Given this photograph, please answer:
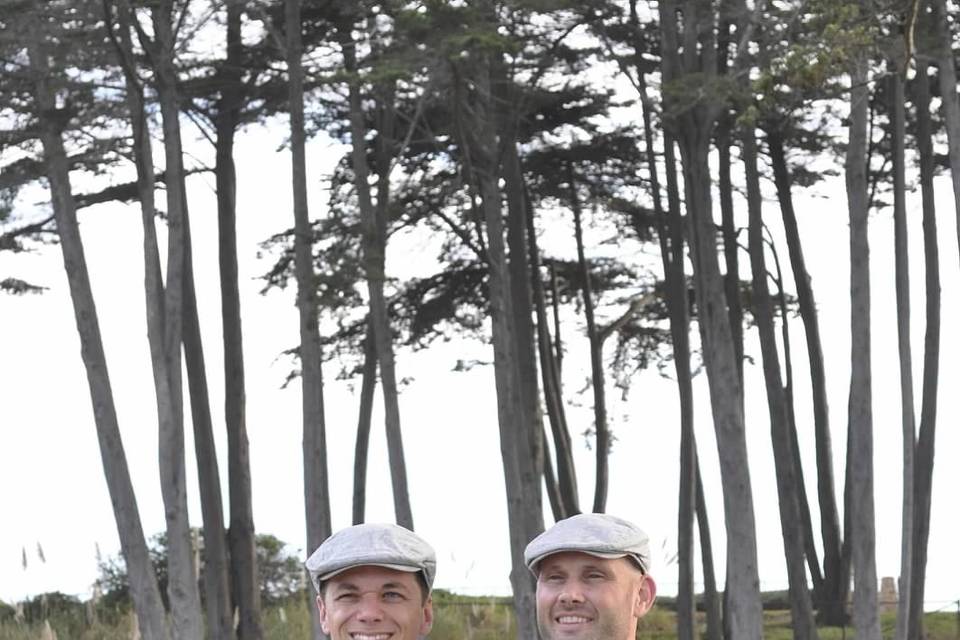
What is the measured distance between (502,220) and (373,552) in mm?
20837

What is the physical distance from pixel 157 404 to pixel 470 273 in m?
7.58

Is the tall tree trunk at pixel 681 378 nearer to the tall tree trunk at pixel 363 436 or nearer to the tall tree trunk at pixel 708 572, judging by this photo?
the tall tree trunk at pixel 708 572

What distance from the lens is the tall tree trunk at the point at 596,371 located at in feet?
91.3

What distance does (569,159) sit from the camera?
28344mm

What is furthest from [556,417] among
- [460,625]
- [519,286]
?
[460,625]

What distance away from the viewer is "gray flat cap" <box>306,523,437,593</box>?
3617mm

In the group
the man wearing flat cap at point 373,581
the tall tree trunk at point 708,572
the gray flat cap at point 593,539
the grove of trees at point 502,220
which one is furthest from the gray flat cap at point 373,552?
the tall tree trunk at point 708,572

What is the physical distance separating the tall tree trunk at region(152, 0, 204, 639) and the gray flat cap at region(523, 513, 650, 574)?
18.4m

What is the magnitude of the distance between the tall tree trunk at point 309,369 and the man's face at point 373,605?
17.8m

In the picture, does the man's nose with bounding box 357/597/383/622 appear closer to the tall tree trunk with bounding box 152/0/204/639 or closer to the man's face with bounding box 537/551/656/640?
the man's face with bounding box 537/551/656/640

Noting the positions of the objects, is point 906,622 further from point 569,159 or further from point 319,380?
point 569,159

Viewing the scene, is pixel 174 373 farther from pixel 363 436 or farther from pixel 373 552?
pixel 373 552

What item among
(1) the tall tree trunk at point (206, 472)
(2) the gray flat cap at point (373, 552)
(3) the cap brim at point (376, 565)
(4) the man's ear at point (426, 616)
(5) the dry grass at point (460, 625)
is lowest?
(4) the man's ear at point (426, 616)

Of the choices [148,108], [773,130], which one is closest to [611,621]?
[148,108]
